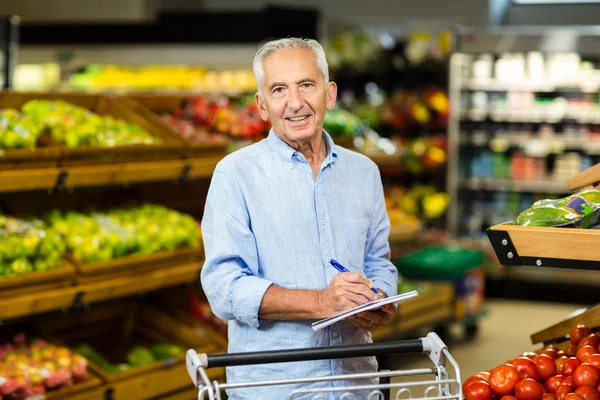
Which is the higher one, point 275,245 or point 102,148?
point 102,148

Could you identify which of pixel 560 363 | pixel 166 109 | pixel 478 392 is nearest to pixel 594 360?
pixel 560 363

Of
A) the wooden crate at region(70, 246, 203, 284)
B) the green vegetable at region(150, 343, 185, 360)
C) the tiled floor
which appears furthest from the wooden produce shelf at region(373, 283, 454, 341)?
the wooden crate at region(70, 246, 203, 284)

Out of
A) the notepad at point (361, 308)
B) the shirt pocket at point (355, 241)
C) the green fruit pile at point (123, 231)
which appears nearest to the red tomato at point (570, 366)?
the notepad at point (361, 308)

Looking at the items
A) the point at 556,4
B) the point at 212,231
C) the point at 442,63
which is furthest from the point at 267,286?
the point at 556,4

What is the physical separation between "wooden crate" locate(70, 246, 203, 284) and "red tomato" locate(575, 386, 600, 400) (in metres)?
2.36

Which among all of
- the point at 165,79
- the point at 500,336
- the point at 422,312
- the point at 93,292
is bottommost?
the point at 500,336

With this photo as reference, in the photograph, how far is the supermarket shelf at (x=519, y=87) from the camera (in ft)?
27.2

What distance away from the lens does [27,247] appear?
347cm

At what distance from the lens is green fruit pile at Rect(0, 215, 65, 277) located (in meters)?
3.40

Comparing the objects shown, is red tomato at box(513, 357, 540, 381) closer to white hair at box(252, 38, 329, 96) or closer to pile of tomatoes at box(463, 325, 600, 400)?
pile of tomatoes at box(463, 325, 600, 400)

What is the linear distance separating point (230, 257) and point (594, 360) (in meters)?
0.95

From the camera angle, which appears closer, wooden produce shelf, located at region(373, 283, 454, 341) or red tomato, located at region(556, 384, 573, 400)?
red tomato, located at region(556, 384, 573, 400)

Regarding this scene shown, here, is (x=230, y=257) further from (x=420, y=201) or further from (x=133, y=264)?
(x=420, y=201)

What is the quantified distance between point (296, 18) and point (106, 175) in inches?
212
